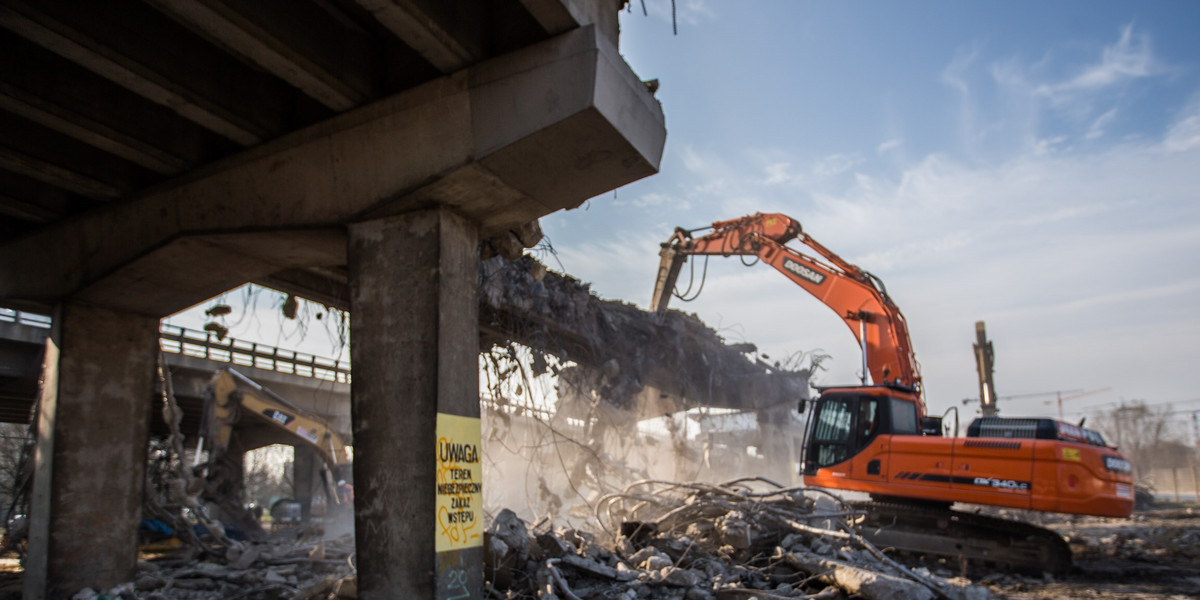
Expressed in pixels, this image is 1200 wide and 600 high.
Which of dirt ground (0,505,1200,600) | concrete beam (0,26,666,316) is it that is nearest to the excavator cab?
dirt ground (0,505,1200,600)

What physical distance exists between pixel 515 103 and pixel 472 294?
Answer: 147 centimetres

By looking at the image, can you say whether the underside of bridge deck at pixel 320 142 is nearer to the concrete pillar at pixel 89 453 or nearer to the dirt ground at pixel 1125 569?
the concrete pillar at pixel 89 453

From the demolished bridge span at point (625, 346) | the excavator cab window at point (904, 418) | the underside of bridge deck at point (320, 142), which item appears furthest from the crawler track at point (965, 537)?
the underside of bridge deck at point (320, 142)

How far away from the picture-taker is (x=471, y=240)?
599 centimetres

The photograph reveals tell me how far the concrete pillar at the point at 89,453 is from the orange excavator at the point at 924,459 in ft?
32.1

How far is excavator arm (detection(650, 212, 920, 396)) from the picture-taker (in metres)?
13.5

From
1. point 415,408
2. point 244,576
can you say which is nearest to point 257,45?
point 415,408

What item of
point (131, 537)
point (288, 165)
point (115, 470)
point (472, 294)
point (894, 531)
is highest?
point (288, 165)

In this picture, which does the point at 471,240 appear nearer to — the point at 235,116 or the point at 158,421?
the point at 235,116

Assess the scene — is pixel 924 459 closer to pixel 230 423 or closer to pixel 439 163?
pixel 439 163

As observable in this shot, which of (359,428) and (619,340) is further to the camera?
(619,340)

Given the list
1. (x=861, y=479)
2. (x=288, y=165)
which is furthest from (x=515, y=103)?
(x=861, y=479)

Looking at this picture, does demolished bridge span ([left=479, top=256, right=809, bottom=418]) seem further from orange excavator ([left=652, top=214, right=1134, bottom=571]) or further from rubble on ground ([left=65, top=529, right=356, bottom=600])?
rubble on ground ([left=65, top=529, right=356, bottom=600])

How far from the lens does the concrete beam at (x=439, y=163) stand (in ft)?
17.0
